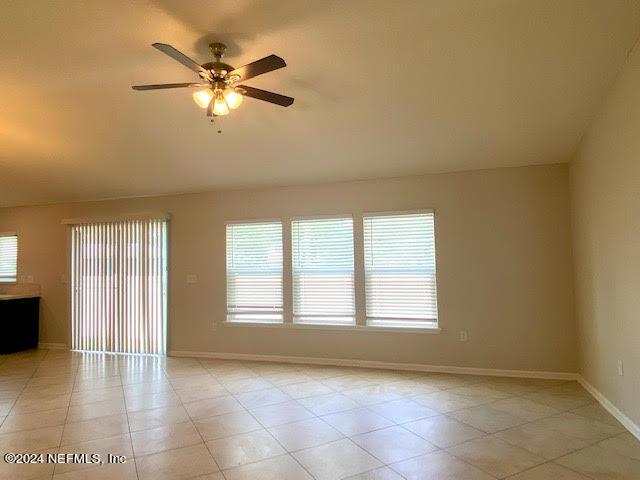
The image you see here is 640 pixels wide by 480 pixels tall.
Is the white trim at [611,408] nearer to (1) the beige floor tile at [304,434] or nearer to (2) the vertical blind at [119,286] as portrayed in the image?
(1) the beige floor tile at [304,434]

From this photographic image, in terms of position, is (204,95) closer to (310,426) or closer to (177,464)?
Result: (177,464)

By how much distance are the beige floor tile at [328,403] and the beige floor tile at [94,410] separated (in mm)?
1704

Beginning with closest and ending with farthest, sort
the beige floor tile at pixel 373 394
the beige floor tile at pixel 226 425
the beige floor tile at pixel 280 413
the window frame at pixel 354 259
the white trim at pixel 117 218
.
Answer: the beige floor tile at pixel 226 425, the beige floor tile at pixel 280 413, the beige floor tile at pixel 373 394, the window frame at pixel 354 259, the white trim at pixel 117 218

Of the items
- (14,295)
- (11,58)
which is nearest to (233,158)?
(11,58)

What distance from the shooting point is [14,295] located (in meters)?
6.78

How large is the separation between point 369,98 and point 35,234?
6.32 m

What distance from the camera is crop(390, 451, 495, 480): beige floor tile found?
8.21ft

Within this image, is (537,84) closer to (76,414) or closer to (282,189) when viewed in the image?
(282,189)

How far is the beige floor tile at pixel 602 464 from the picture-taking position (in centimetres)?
251

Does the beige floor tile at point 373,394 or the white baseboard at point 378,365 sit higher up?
the white baseboard at point 378,365

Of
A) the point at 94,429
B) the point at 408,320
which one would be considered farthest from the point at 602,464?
the point at 94,429

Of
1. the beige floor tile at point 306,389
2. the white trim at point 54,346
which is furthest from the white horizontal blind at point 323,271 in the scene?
the white trim at point 54,346

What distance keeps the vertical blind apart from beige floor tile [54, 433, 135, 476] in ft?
9.97

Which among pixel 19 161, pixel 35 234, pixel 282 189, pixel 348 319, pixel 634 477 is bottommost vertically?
pixel 634 477
